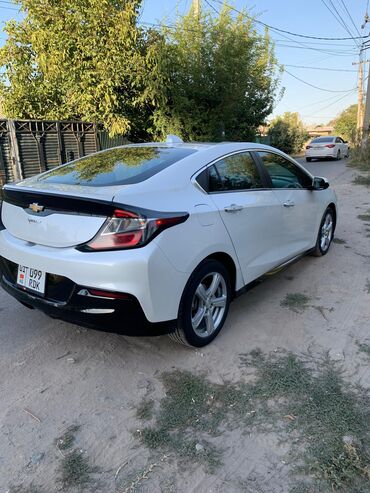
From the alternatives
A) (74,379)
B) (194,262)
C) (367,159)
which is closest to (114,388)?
(74,379)

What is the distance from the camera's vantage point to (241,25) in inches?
513

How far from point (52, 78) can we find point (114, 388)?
10437 mm

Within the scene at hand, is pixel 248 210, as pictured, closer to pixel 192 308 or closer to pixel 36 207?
pixel 192 308

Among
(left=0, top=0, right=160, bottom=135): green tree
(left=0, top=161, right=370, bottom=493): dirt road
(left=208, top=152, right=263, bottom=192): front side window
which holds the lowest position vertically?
(left=0, top=161, right=370, bottom=493): dirt road

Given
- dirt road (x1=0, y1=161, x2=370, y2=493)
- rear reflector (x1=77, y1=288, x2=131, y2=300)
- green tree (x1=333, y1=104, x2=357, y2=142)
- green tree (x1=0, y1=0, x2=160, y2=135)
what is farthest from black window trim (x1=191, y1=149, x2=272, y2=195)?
green tree (x1=333, y1=104, x2=357, y2=142)

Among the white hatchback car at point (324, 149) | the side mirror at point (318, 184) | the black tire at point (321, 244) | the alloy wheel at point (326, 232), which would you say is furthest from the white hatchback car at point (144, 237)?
the white hatchback car at point (324, 149)

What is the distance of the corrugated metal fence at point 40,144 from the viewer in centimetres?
975

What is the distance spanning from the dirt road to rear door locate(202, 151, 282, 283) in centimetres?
54

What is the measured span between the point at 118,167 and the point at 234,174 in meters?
0.97

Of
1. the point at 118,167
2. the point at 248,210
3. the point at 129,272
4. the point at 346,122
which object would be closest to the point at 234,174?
the point at 248,210

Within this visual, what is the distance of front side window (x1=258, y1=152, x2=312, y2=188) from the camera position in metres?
4.02

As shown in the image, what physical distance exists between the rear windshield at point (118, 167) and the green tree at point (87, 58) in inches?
295

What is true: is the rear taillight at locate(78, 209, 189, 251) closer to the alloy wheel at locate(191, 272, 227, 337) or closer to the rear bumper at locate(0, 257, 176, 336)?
the rear bumper at locate(0, 257, 176, 336)

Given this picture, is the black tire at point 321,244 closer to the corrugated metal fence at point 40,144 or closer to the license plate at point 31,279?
the license plate at point 31,279
